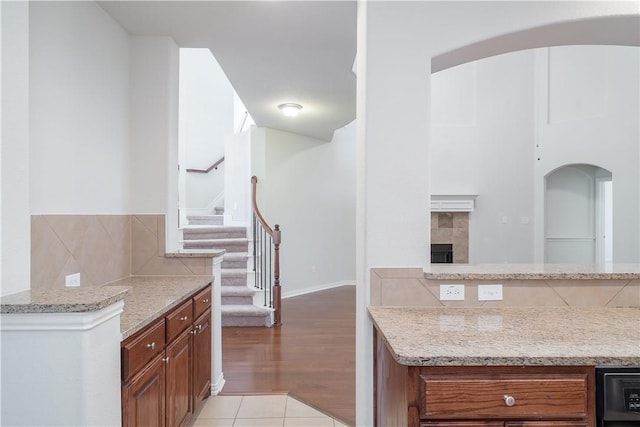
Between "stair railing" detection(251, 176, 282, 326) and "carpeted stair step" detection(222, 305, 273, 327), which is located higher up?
"stair railing" detection(251, 176, 282, 326)

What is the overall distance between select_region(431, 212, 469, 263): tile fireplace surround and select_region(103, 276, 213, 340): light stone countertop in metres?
5.36

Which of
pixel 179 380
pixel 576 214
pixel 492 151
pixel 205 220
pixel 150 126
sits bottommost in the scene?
pixel 179 380

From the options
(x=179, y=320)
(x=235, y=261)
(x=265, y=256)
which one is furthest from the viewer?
(x=265, y=256)

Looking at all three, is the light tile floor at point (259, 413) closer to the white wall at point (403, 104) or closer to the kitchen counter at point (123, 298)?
the kitchen counter at point (123, 298)

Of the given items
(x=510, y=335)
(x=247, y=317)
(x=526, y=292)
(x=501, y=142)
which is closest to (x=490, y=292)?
(x=526, y=292)

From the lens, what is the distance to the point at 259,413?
2.68 m

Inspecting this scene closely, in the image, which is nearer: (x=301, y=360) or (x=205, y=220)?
(x=301, y=360)

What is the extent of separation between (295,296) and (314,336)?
223cm

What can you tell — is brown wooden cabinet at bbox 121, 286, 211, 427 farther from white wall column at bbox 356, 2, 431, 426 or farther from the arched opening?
the arched opening

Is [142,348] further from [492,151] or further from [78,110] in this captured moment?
[492,151]

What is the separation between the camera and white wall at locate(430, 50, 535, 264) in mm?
7105

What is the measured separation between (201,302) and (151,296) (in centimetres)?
48

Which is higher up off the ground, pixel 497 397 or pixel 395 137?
pixel 395 137

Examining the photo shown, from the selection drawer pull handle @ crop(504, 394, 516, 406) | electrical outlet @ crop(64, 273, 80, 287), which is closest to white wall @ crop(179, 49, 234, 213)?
electrical outlet @ crop(64, 273, 80, 287)
